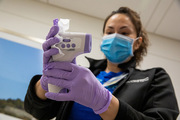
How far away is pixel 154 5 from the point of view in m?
1.93

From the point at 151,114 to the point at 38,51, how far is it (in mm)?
1647

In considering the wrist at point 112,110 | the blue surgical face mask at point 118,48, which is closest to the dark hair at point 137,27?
the blue surgical face mask at point 118,48

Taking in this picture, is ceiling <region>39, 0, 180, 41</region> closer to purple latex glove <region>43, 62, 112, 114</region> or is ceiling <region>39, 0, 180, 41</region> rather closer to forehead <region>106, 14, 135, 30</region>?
forehead <region>106, 14, 135, 30</region>

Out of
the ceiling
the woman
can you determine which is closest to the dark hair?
the woman

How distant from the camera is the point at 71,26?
7.43 feet

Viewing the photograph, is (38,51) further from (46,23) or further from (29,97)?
(29,97)

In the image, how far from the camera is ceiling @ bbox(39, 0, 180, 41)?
1923 mm

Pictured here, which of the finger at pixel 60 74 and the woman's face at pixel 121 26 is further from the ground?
the woman's face at pixel 121 26

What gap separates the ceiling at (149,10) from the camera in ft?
6.31

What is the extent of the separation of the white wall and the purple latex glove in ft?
4.91

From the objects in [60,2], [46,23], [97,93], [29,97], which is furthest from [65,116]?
[60,2]

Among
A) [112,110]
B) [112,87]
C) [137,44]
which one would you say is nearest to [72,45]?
[112,110]

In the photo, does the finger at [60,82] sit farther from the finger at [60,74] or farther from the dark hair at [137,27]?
the dark hair at [137,27]

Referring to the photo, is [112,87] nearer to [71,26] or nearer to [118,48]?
[118,48]
